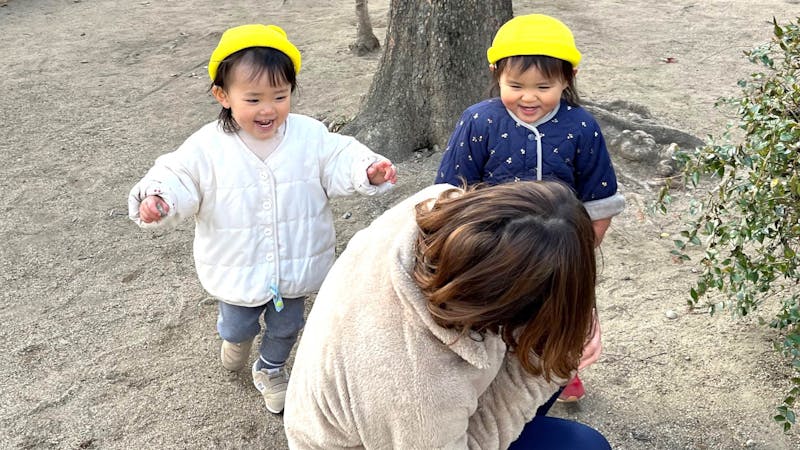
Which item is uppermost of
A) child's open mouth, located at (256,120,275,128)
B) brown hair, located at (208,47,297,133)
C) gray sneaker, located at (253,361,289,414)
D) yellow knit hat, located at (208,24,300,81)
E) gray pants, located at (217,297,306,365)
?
yellow knit hat, located at (208,24,300,81)

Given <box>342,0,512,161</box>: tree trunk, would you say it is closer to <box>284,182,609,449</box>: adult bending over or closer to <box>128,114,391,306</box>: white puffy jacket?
<box>128,114,391,306</box>: white puffy jacket

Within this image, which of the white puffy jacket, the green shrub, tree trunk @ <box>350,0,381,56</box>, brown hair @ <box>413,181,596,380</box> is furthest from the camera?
Answer: tree trunk @ <box>350,0,381,56</box>

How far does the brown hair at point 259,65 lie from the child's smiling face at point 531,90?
65cm

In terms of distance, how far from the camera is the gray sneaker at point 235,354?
2768 millimetres

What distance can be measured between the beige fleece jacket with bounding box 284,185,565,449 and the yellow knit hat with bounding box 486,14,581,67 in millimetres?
747

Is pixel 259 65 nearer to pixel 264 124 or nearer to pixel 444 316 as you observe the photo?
pixel 264 124

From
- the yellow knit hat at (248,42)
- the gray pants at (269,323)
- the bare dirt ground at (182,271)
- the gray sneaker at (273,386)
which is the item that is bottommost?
the bare dirt ground at (182,271)

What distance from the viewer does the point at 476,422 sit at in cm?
168

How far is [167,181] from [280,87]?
1.42 feet

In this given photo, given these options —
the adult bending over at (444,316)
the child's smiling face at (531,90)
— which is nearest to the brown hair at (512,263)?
the adult bending over at (444,316)

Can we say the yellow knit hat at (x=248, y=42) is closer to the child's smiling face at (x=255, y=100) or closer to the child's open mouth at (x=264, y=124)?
the child's smiling face at (x=255, y=100)

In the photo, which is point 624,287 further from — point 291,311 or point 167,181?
point 167,181

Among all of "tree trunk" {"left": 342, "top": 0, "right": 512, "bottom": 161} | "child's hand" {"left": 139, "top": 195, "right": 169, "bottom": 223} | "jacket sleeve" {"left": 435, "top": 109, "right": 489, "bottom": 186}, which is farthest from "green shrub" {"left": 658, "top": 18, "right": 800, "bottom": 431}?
"tree trunk" {"left": 342, "top": 0, "right": 512, "bottom": 161}

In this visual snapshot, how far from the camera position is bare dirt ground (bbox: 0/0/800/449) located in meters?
2.64
